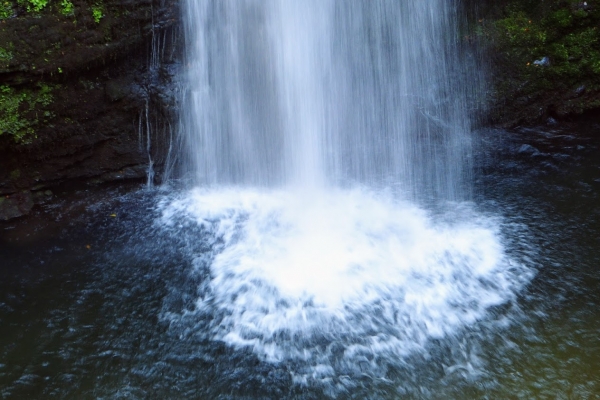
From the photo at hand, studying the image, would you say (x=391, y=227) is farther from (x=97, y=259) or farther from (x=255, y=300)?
(x=97, y=259)

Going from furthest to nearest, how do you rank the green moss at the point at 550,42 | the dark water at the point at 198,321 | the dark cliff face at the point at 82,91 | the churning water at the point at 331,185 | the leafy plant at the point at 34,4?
the green moss at the point at 550,42
the dark cliff face at the point at 82,91
the leafy plant at the point at 34,4
the churning water at the point at 331,185
the dark water at the point at 198,321

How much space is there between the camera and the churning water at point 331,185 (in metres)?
5.32

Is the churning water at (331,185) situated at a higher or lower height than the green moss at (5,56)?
lower

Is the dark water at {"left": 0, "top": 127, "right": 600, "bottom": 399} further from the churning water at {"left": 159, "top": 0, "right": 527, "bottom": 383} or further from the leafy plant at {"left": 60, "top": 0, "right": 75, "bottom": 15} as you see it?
the leafy plant at {"left": 60, "top": 0, "right": 75, "bottom": 15}

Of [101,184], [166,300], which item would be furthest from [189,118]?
[166,300]

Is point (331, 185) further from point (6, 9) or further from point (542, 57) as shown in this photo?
point (6, 9)

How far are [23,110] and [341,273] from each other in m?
5.26

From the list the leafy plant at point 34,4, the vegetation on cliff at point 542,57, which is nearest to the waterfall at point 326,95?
the vegetation on cliff at point 542,57

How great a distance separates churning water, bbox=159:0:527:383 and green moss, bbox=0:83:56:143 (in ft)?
6.83

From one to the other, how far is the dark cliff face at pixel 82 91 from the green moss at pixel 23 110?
0.04ft

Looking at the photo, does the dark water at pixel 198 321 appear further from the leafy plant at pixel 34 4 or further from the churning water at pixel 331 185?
the leafy plant at pixel 34 4

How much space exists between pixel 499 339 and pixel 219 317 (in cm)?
306

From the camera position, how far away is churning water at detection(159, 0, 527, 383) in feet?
17.5

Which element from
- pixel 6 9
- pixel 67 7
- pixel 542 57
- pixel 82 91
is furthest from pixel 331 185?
pixel 6 9
